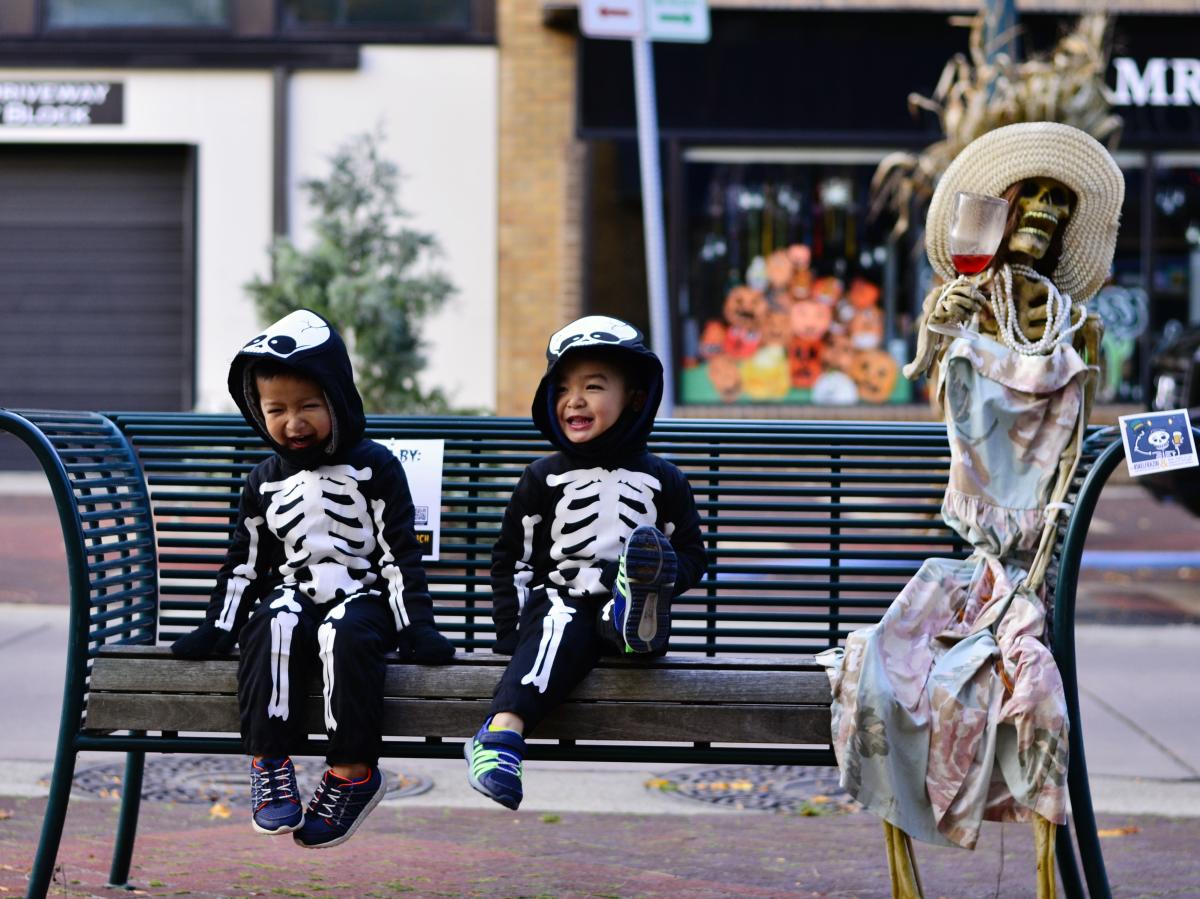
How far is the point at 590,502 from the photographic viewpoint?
13.0 ft

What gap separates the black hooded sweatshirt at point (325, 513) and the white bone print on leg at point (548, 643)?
28cm

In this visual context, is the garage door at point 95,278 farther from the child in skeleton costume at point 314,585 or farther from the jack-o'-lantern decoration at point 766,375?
the child in skeleton costume at point 314,585

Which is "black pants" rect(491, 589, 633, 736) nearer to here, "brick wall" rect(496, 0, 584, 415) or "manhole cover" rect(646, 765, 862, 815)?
"manhole cover" rect(646, 765, 862, 815)

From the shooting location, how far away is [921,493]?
15.6 feet

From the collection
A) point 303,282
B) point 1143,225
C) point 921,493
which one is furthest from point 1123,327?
point 921,493

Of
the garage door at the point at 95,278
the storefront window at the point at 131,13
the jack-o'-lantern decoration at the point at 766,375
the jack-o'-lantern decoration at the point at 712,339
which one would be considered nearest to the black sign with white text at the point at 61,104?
the garage door at the point at 95,278

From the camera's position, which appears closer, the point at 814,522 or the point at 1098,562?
the point at 814,522

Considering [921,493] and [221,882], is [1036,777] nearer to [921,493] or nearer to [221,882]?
[921,493]

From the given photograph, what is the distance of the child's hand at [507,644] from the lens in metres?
3.95

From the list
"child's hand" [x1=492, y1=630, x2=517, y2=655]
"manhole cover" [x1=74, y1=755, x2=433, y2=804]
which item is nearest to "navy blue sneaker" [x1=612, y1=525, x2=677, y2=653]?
"child's hand" [x1=492, y1=630, x2=517, y2=655]

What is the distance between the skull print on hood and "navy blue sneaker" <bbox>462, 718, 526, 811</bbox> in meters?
0.72

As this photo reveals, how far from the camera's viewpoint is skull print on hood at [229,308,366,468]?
3.88 metres

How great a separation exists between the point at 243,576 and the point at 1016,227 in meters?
1.95

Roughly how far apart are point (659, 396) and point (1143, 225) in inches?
552
